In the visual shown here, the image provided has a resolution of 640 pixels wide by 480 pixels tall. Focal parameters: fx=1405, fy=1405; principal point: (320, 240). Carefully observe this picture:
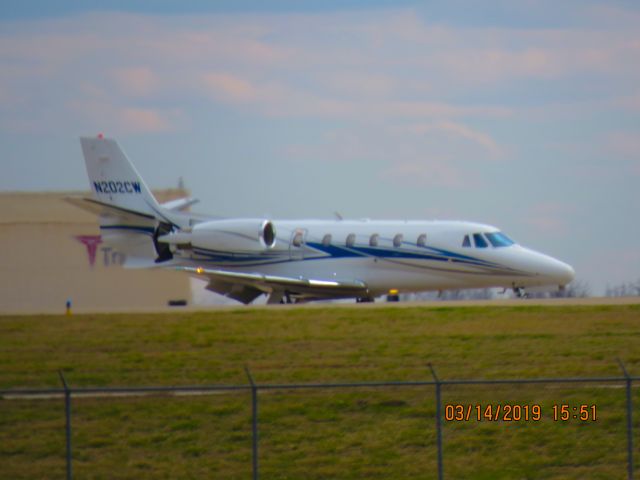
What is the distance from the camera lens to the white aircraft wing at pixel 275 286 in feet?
139

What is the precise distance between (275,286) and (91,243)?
19961 millimetres

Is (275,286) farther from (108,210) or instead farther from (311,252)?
(108,210)

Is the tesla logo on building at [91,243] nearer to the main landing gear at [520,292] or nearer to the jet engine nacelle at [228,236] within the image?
the jet engine nacelle at [228,236]

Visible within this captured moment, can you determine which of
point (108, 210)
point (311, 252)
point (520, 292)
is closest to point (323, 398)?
point (520, 292)

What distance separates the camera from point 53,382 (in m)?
26.3

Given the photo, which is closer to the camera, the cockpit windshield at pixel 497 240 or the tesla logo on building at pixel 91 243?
the cockpit windshield at pixel 497 240

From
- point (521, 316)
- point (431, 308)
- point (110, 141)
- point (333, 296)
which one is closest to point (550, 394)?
point (521, 316)

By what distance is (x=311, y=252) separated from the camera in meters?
44.2

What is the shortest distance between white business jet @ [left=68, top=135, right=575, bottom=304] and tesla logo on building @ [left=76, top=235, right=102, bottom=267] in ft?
46.4

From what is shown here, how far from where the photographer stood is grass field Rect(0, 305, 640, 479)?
2028cm

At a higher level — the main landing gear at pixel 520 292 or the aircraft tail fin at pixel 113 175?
the aircraft tail fin at pixel 113 175

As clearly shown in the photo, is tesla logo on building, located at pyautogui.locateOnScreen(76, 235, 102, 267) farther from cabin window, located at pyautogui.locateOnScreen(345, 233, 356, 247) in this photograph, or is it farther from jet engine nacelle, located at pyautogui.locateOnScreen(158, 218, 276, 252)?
cabin window, located at pyautogui.locateOnScreen(345, 233, 356, 247)
